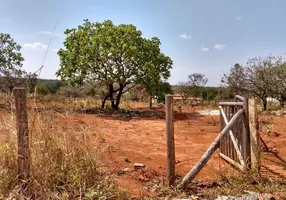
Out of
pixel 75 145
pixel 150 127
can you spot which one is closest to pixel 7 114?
pixel 75 145

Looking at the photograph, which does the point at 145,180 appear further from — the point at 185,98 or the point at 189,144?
the point at 185,98

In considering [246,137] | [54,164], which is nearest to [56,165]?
[54,164]

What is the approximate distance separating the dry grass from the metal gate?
217cm

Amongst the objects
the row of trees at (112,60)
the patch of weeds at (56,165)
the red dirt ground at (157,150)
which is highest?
the row of trees at (112,60)

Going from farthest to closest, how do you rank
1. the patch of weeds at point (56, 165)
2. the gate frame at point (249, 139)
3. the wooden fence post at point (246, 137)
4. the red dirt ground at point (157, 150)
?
the red dirt ground at point (157, 150), the wooden fence post at point (246, 137), the gate frame at point (249, 139), the patch of weeds at point (56, 165)

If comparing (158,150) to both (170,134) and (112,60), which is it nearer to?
(170,134)

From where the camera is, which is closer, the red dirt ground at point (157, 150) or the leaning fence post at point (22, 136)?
the leaning fence post at point (22, 136)

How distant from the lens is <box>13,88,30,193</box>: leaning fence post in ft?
12.3

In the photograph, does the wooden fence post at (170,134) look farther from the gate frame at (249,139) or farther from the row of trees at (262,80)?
the row of trees at (262,80)

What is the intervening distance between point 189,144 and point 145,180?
3.40m

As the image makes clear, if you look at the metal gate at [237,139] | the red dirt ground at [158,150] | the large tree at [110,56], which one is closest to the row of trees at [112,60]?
the large tree at [110,56]

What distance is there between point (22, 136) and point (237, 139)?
3.54 meters

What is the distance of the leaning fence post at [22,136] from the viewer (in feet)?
12.3

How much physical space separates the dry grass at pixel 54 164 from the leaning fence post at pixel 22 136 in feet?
0.28
